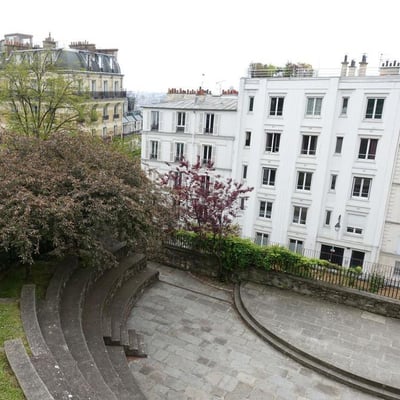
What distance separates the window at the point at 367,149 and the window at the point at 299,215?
6.07m

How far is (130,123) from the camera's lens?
2327 inches

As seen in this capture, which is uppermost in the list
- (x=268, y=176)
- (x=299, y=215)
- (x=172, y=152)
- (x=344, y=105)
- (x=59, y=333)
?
(x=344, y=105)

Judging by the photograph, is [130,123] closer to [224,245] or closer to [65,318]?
[224,245]

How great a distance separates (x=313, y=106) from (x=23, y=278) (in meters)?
23.4

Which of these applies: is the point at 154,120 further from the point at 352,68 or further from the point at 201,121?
the point at 352,68

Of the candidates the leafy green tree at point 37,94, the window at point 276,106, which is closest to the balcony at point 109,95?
the leafy green tree at point 37,94

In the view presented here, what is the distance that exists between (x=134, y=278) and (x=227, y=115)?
60.7ft

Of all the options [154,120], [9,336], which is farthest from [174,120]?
[9,336]

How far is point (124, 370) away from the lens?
9867 millimetres

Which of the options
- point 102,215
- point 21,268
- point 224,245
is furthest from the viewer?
point 224,245

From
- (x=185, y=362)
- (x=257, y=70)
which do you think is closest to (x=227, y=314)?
(x=185, y=362)

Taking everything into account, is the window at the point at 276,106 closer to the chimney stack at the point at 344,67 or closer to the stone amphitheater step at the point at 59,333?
the chimney stack at the point at 344,67

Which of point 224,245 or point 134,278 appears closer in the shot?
point 134,278

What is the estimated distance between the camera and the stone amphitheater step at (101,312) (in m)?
8.76
